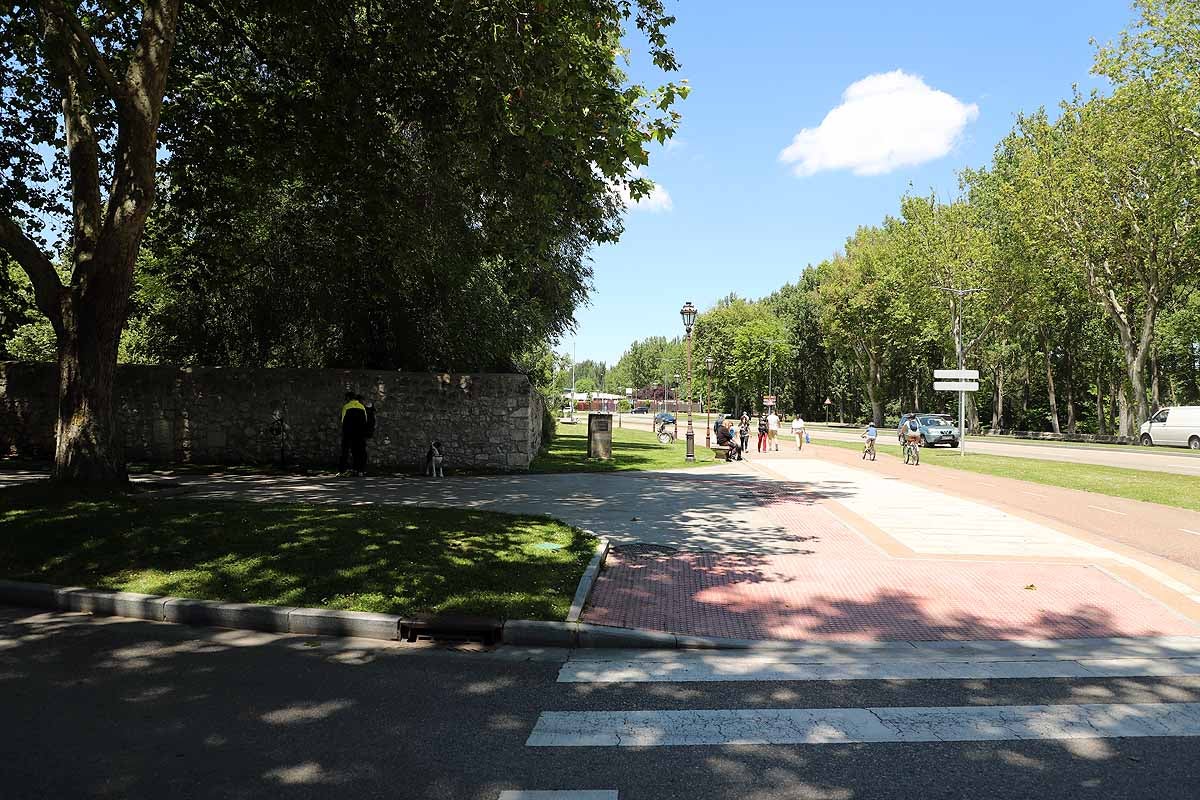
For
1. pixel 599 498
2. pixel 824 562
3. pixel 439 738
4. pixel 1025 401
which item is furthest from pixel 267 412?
pixel 1025 401

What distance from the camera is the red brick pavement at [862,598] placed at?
6.12 metres

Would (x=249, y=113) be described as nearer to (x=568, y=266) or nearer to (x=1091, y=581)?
(x=568, y=266)

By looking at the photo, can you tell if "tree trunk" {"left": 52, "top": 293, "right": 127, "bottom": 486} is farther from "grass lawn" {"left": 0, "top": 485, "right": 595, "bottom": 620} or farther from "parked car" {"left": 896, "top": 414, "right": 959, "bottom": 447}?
"parked car" {"left": 896, "top": 414, "right": 959, "bottom": 447}

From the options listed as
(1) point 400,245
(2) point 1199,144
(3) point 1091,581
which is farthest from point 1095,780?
(2) point 1199,144

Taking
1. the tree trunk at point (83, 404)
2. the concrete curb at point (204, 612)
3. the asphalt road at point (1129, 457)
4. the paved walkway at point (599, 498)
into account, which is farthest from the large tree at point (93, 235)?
the asphalt road at point (1129, 457)

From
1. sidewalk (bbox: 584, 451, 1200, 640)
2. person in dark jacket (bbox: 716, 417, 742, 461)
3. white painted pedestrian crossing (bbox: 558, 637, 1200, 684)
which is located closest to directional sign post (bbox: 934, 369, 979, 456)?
person in dark jacket (bbox: 716, 417, 742, 461)

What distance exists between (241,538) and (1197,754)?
8420 mm

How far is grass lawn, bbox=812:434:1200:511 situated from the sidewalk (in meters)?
6.17

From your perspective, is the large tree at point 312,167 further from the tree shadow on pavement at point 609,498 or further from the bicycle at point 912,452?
the bicycle at point 912,452

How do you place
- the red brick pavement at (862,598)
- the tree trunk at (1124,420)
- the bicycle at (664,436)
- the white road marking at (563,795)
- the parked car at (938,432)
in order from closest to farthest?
1. the white road marking at (563,795)
2. the red brick pavement at (862,598)
3. the bicycle at (664,436)
4. the parked car at (938,432)
5. the tree trunk at (1124,420)

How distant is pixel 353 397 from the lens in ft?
50.8

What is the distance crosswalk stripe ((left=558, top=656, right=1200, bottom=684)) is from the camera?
496 cm

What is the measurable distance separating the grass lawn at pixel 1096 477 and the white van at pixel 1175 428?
13.4 meters

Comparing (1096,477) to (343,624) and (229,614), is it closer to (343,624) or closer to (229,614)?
(343,624)
